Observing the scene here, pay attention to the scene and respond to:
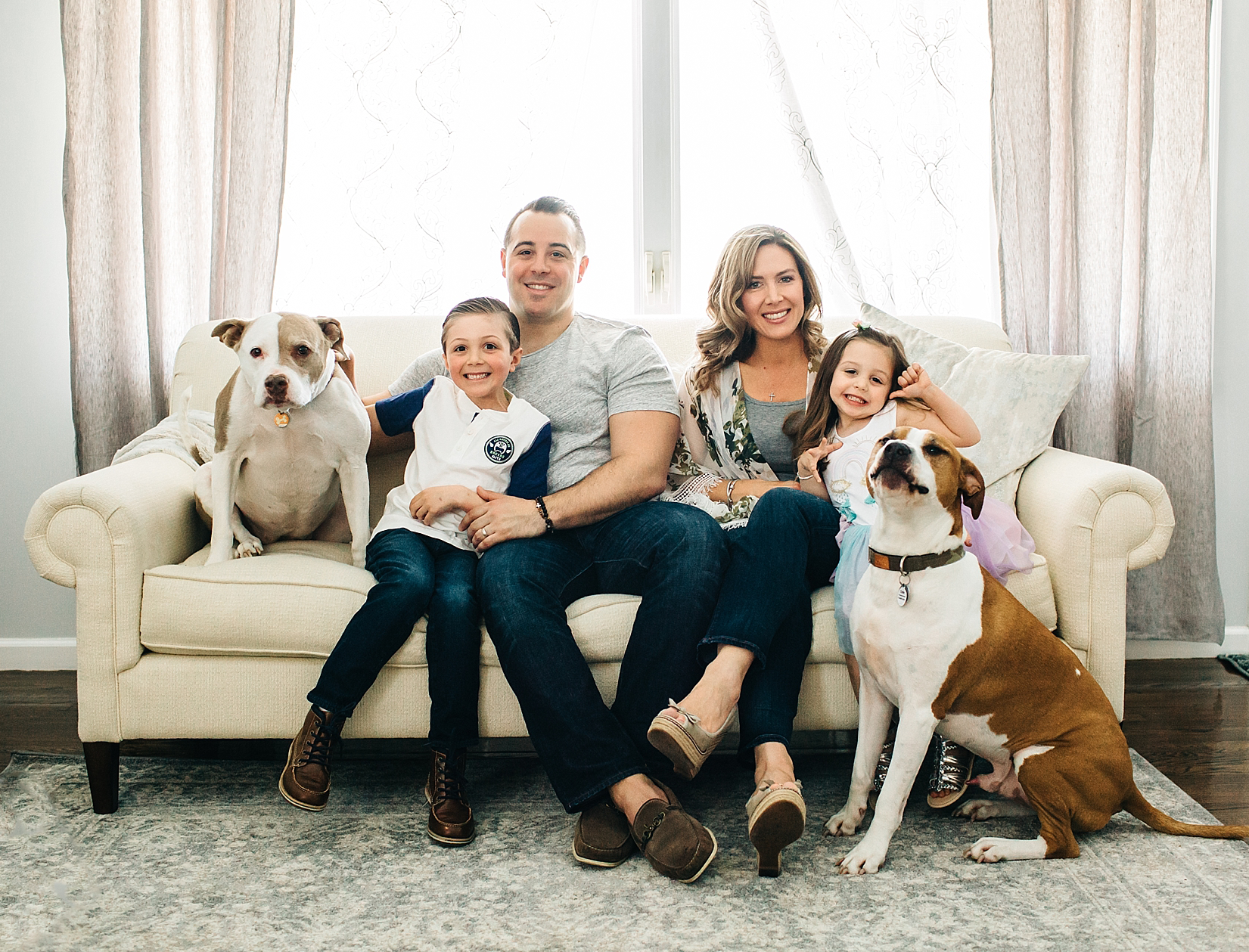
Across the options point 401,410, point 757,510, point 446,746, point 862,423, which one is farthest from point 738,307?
point 446,746

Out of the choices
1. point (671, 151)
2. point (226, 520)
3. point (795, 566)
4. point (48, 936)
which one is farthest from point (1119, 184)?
point (48, 936)

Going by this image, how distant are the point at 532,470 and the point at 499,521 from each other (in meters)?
0.16

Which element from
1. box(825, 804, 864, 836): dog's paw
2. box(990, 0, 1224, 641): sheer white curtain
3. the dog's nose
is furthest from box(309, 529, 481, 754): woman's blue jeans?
box(990, 0, 1224, 641): sheer white curtain

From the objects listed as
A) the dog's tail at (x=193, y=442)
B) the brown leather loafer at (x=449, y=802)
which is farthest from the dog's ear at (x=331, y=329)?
the brown leather loafer at (x=449, y=802)

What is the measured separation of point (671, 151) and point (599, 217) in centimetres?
29

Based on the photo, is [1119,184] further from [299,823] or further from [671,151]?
[299,823]

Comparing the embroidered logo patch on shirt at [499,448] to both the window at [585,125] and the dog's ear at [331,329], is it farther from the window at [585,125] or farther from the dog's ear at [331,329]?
the window at [585,125]

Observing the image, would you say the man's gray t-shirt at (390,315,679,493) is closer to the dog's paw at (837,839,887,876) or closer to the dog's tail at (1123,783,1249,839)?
the dog's paw at (837,839,887,876)

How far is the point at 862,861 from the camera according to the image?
1445 mm

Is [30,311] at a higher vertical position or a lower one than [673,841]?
higher

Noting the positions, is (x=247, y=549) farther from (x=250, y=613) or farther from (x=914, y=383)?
(x=914, y=383)

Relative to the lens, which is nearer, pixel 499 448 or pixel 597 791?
pixel 597 791

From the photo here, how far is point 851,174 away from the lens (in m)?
2.63

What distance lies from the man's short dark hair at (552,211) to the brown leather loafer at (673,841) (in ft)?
3.95
